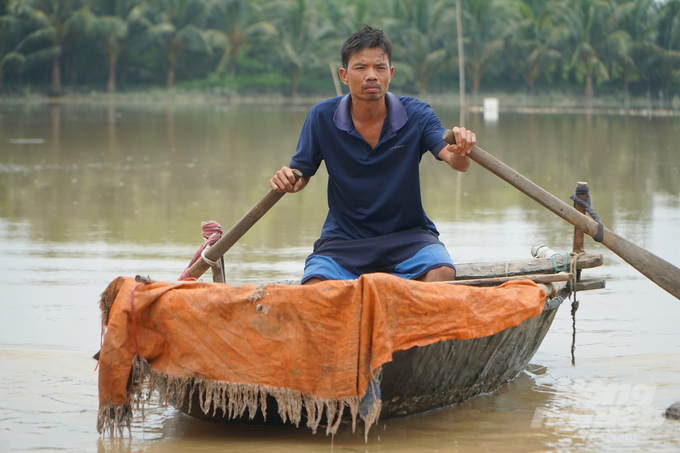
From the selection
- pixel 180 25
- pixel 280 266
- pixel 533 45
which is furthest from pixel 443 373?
pixel 180 25

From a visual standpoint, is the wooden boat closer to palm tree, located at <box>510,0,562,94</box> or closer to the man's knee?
the man's knee

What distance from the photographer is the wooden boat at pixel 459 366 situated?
10.1 ft

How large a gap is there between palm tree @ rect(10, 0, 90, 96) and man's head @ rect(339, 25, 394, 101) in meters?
37.5

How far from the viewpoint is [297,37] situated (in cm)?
4169

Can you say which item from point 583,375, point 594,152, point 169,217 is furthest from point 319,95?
point 583,375

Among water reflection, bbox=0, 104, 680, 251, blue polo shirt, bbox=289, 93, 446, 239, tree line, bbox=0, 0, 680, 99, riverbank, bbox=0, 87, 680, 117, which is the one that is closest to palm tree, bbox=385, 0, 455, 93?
tree line, bbox=0, 0, 680, 99

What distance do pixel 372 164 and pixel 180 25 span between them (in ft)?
132

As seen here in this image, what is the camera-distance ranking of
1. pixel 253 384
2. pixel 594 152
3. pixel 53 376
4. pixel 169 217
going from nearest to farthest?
1. pixel 253 384
2. pixel 53 376
3. pixel 169 217
4. pixel 594 152

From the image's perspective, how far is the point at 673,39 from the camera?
128 feet

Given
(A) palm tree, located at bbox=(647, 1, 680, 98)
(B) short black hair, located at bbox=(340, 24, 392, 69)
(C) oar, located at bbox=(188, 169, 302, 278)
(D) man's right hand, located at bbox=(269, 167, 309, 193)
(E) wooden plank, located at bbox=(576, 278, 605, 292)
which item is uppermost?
(A) palm tree, located at bbox=(647, 1, 680, 98)

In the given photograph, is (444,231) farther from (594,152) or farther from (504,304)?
(594,152)

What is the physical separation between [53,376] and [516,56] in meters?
39.6

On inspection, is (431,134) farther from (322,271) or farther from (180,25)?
(180,25)

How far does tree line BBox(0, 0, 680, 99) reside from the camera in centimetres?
3903
